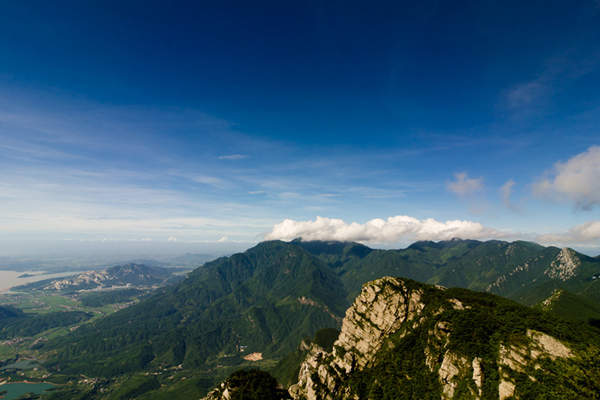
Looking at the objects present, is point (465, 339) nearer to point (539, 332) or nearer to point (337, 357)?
point (539, 332)

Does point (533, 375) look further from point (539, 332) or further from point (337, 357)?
point (337, 357)

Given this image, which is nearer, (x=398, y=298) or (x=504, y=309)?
(x=504, y=309)

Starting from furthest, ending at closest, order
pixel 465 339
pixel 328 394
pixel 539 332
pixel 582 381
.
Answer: pixel 328 394 < pixel 465 339 < pixel 539 332 < pixel 582 381

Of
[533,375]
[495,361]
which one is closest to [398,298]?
[495,361]

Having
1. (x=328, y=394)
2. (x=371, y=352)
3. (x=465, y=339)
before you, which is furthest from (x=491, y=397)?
(x=328, y=394)

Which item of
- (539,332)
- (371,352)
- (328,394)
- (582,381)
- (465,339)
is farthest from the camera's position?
(371,352)

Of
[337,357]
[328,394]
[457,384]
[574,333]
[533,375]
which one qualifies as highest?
[574,333]

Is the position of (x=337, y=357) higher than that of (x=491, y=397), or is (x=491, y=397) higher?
(x=491, y=397)
